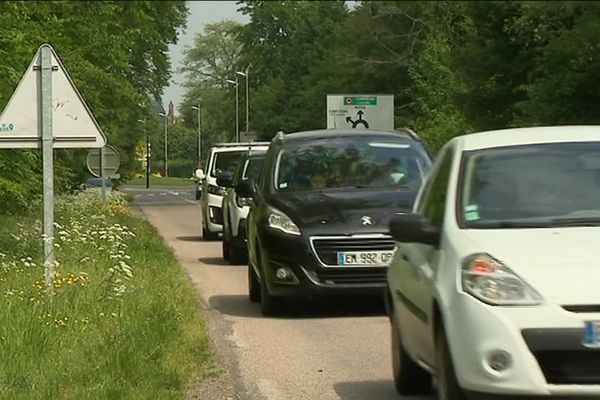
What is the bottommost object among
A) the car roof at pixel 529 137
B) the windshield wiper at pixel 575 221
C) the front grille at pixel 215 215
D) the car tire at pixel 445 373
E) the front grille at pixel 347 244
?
the front grille at pixel 215 215

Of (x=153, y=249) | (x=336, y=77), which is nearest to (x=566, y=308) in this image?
(x=153, y=249)

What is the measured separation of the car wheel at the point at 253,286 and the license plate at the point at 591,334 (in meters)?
7.97

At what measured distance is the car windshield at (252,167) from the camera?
2211 centimetres

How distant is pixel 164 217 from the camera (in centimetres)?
4175

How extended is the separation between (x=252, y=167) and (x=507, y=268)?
53.4 feet

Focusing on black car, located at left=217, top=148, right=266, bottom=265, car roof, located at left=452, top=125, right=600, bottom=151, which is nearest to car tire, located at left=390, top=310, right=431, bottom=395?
car roof, located at left=452, top=125, right=600, bottom=151

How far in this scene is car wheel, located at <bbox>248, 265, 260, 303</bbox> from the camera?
→ 14062mm

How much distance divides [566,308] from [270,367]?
158 inches

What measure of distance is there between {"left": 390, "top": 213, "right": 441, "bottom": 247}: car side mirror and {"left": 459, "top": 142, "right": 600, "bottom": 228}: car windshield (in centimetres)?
17

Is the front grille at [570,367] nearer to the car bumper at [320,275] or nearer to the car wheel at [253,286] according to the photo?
the car bumper at [320,275]

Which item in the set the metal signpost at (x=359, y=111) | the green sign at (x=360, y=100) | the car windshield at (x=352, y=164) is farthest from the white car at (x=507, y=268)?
the green sign at (x=360, y=100)

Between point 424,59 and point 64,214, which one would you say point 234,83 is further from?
point 64,214

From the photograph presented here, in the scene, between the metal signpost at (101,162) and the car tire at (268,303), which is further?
the metal signpost at (101,162)

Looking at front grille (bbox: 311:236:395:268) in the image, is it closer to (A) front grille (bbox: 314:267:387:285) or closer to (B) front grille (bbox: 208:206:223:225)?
(A) front grille (bbox: 314:267:387:285)
